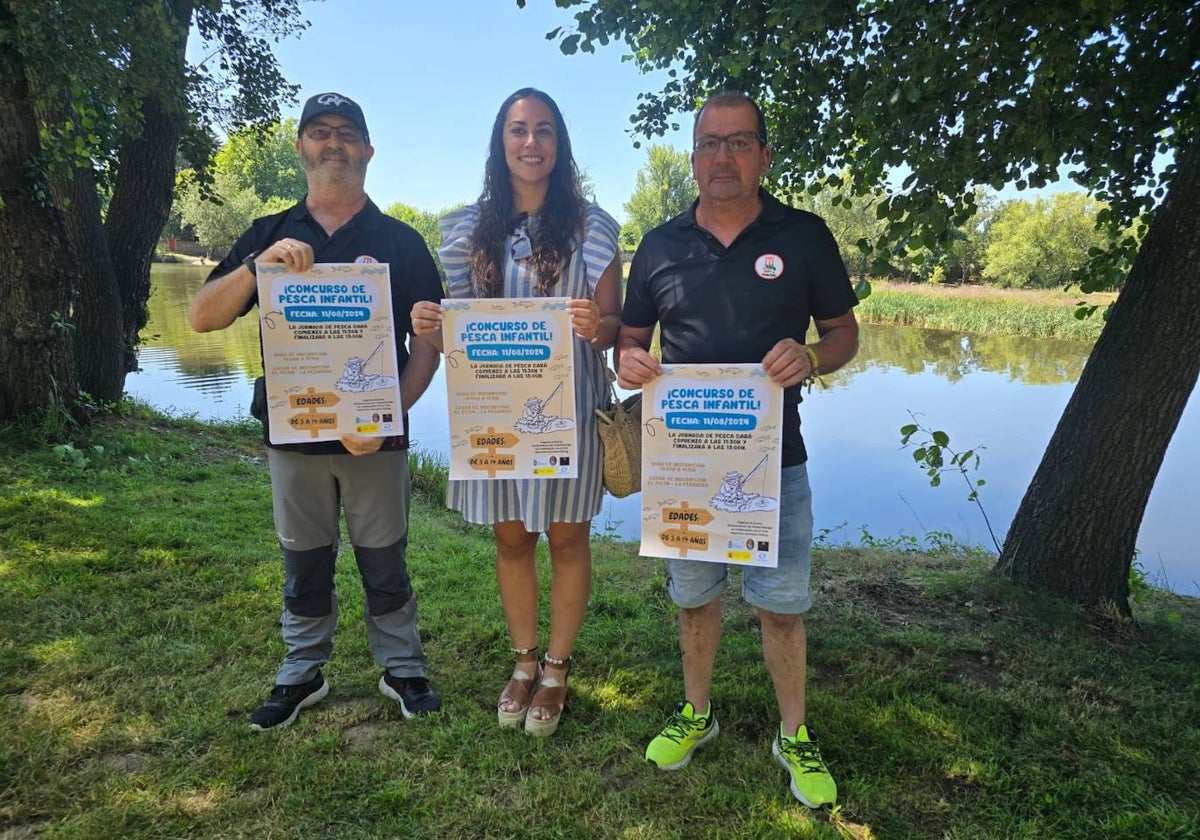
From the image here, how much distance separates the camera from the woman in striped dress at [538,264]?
2369mm

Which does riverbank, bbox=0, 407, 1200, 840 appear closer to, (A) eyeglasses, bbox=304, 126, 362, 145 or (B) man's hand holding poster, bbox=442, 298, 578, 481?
(B) man's hand holding poster, bbox=442, 298, 578, 481

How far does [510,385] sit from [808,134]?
2572 mm

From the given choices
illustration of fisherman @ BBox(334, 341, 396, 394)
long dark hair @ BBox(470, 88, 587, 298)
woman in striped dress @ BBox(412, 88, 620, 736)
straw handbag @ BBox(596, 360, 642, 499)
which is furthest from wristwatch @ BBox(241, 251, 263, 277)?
straw handbag @ BBox(596, 360, 642, 499)

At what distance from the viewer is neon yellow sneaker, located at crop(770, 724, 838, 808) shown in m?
2.20

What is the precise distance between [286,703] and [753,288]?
2.32 m

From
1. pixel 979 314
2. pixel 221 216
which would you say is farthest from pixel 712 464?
pixel 221 216

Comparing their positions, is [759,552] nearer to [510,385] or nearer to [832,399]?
[510,385]

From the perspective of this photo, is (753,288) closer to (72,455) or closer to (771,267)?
(771,267)

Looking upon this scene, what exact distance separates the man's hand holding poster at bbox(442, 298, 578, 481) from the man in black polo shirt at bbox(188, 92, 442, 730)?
0.27 m

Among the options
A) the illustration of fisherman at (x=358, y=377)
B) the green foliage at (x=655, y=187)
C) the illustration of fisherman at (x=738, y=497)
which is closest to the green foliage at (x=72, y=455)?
the illustration of fisherman at (x=358, y=377)

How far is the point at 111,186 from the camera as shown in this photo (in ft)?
26.9

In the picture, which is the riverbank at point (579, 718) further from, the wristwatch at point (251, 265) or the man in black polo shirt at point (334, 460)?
the wristwatch at point (251, 265)

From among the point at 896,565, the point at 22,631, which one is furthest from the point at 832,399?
the point at 22,631

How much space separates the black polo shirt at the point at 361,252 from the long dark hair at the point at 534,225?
0.22m
